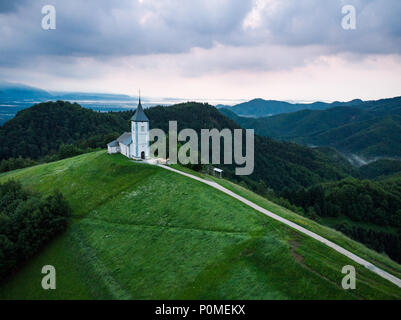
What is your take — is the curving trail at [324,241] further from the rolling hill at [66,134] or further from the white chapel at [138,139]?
the rolling hill at [66,134]

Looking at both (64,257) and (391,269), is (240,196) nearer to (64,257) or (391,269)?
(391,269)

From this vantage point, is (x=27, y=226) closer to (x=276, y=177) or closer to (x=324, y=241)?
(x=324, y=241)

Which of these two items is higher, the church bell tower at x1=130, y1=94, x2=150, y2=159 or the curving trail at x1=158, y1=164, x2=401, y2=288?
the church bell tower at x1=130, y1=94, x2=150, y2=159

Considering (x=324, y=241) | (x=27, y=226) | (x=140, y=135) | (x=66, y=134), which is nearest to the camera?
(x=324, y=241)

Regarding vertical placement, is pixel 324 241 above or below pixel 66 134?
below

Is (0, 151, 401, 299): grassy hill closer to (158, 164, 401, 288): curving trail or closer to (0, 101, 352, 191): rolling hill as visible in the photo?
(158, 164, 401, 288): curving trail

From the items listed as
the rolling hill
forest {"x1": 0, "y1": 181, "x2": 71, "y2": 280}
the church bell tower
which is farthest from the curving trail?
the rolling hill

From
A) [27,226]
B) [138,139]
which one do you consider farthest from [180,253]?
[138,139]
